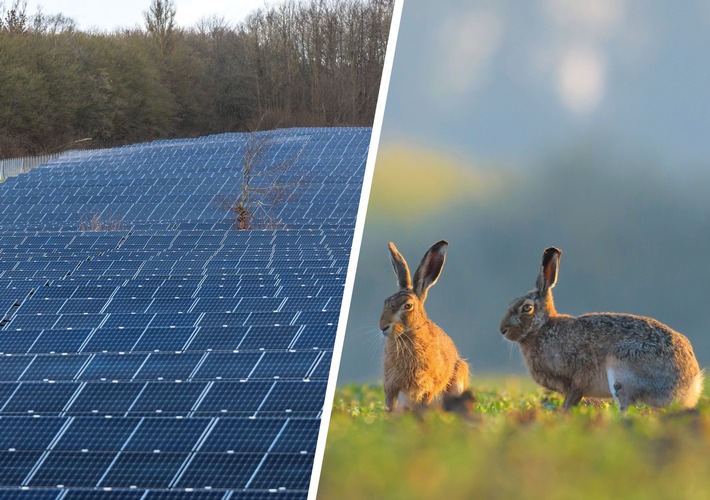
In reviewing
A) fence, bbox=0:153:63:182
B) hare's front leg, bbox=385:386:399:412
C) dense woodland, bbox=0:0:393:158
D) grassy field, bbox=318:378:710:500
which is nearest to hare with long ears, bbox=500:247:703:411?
grassy field, bbox=318:378:710:500

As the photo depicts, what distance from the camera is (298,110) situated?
6206cm

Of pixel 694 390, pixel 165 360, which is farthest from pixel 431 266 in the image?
pixel 165 360

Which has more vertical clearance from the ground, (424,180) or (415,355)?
(424,180)

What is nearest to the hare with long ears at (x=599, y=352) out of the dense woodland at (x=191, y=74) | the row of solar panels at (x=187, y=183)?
the row of solar panels at (x=187, y=183)

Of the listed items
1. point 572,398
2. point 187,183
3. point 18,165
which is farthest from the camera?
point 18,165

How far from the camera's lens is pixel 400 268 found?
311 cm

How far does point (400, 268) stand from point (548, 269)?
0.46 m

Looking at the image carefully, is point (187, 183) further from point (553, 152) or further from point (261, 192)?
point (553, 152)

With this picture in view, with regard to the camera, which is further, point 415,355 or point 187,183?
point 187,183

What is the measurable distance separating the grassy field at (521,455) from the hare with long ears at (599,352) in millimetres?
164

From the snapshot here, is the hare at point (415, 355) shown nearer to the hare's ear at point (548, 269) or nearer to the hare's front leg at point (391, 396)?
the hare's front leg at point (391, 396)

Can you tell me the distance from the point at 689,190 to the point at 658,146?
157mm

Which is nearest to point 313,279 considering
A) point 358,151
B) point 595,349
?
point 595,349

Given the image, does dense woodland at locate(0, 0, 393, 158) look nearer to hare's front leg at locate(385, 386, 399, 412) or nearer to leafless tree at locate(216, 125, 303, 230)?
leafless tree at locate(216, 125, 303, 230)
